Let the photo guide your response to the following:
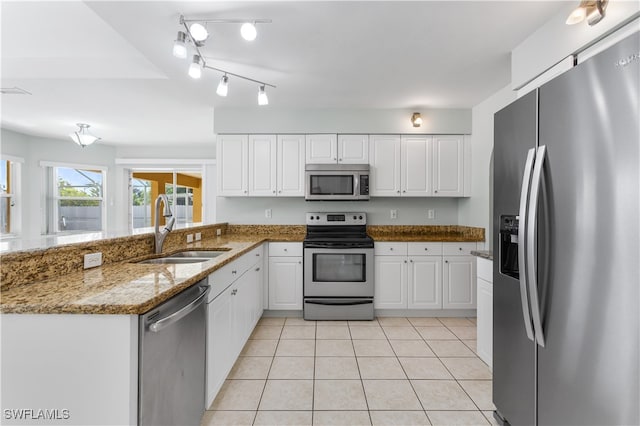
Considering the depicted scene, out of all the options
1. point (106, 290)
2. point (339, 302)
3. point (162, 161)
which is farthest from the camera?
point (162, 161)

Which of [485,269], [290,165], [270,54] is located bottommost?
[485,269]

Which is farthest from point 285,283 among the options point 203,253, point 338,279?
point 203,253

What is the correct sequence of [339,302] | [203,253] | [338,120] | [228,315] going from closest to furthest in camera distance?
[228,315], [203,253], [339,302], [338,120]

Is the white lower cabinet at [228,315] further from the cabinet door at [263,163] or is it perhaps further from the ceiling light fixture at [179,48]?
the ceiling light fixture at [179,48]

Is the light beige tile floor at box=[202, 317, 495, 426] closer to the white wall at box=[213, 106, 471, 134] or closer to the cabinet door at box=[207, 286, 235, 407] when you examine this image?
the cabinet door at box=[207, 286, 235, 407]

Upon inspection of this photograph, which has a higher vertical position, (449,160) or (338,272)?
(449,160)

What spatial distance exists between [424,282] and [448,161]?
1.47m

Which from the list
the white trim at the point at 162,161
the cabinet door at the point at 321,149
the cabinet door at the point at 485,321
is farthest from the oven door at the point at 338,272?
the white trim at the point at 162,161

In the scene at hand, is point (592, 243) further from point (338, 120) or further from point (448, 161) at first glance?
point (338, 120)

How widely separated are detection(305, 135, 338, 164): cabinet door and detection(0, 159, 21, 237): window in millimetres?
4876

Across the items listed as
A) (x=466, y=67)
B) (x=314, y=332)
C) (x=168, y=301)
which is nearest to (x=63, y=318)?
(x=168, y=301)

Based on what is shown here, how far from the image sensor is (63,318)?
40.3 inches

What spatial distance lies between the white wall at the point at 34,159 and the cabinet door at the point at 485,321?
6.26 meters

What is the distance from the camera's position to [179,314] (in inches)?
50.1
